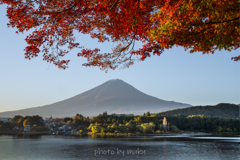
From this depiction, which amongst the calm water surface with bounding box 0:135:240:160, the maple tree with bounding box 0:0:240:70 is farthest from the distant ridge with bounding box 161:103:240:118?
the maple tree with bounding box 0:0:240:70

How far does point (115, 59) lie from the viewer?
871 centimetres

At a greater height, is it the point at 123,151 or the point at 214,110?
the point at 214,110

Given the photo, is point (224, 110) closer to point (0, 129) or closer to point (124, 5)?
point (0, 129)

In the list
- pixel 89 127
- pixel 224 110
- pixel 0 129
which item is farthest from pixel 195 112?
pixel 0 129

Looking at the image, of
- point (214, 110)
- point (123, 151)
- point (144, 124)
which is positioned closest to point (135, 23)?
point (123, 151)

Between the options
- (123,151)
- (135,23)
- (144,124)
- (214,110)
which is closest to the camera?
→ (135,23)

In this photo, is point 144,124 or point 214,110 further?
point 214,110

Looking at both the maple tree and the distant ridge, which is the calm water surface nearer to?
the maple tree

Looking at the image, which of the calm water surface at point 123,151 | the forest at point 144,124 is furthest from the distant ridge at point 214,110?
the calm water surface at point 123,151

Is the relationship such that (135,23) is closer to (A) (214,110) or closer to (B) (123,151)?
(B) (123,151)

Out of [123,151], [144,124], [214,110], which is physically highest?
[214,110]

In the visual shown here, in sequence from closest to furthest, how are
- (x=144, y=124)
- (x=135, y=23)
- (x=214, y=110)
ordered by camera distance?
(x=135, y=23)
(x=144, y=124)
(x=214, y=110)

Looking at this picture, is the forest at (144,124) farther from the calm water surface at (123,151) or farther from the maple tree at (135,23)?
the maple tree at (135,23)

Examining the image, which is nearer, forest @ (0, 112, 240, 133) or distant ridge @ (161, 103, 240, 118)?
forest @ (0, 112, 240, 133)
